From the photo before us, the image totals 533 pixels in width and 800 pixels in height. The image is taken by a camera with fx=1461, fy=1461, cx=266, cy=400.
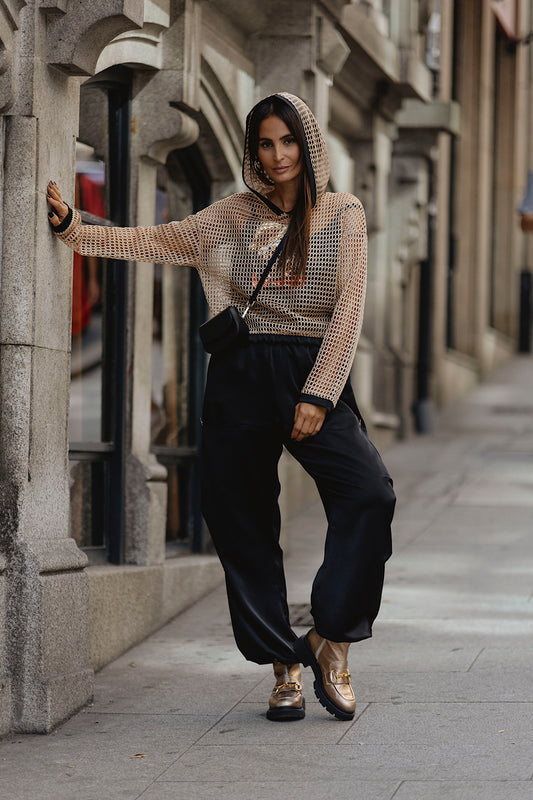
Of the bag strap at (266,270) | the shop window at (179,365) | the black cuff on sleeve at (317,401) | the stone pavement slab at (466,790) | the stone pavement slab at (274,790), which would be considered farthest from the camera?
the shop window at (179,365)

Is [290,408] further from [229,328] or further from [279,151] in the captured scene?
[279,151]

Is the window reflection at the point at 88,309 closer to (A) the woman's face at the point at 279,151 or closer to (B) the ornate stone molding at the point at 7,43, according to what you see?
(B) the ornate stone molding at the point at 7,43

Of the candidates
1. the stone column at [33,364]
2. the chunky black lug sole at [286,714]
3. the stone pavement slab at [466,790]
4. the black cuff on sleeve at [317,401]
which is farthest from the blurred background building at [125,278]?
the stone pavement slab at [466,790]

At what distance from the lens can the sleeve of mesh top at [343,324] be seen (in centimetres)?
500

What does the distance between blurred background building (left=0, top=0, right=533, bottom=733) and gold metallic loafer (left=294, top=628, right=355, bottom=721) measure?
963 millimetres

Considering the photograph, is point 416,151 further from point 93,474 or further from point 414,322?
point 93,474

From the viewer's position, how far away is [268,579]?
5254 millimetres

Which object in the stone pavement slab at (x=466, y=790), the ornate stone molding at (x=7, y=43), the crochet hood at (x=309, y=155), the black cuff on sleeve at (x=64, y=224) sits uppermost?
the ornate stone molding at (x=7, y=43)

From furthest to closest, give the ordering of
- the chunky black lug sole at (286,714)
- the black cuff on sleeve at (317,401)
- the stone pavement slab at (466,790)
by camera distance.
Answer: the chunky black lug sole at (286,714) → the black cuff on sleeve at (317,401) → the stone pavement slab at (466,790)

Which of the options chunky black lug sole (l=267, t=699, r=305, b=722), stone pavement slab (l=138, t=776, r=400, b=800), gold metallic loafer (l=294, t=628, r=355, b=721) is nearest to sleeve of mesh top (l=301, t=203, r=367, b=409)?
gold metallic loafer (l=294, t=628, r=355, b=721)

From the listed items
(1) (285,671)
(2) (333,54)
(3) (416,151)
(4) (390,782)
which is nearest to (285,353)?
(1) (285,671)

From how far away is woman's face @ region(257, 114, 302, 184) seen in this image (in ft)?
16.6

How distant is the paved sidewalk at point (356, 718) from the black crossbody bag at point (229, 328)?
1371 millimetres

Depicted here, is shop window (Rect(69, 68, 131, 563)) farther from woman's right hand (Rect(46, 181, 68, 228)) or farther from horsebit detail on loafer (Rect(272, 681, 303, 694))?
horsebit detail on loafer (Rect(272, 681, 303, 694))
